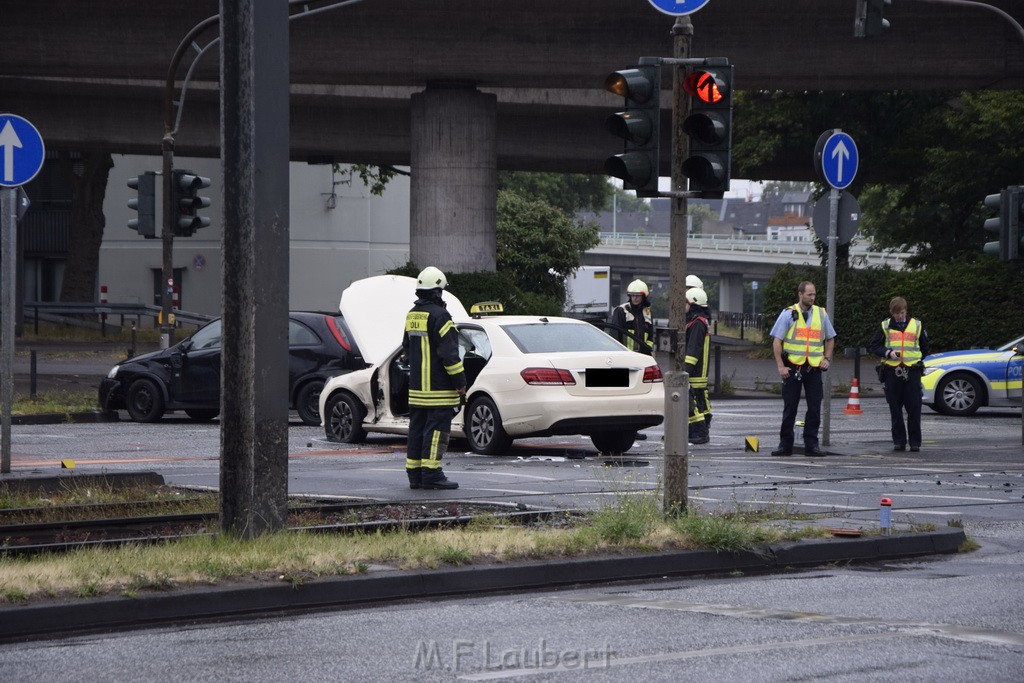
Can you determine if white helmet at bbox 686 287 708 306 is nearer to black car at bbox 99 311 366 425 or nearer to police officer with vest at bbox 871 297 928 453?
police officer with vest at bbox 871 297 928 453

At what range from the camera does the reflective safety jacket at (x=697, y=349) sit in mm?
17234

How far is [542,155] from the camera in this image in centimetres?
4084

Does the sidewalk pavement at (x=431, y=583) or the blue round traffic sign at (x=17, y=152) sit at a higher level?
the blue round traffic sign at (x=17, y=152)

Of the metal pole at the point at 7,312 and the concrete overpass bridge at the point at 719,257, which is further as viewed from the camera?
the concrete overpass bridge at the point at 719,257

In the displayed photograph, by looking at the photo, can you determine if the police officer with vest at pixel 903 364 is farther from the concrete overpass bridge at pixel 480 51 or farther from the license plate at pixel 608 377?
the concrete overpass bridge at pixel 480 51

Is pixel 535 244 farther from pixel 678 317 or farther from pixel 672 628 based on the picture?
pixel 672 628

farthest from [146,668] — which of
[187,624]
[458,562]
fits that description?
[458,562]

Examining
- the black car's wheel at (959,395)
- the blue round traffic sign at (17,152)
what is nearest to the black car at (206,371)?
the blue round traffic sign at (17,152)

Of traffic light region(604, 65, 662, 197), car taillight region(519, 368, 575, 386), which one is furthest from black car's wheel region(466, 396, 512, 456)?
Answer: traffic light region(604, 65, 662, 197)

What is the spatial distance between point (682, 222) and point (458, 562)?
2.83m

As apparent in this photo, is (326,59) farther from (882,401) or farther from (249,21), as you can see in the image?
(249,21)

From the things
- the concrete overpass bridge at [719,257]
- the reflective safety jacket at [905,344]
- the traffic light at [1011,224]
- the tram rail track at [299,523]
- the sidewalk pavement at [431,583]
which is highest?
the concrete overpass bridge at [719,257]

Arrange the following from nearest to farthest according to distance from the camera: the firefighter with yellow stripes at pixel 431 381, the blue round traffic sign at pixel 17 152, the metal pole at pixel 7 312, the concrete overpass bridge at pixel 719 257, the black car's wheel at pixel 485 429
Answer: the firefighter with yellow stripes at pixel 431 381, the metal pole at pixel 7 312, the blue round traffic sign at pixel 17 152, the black car's wheel at pixel 485 429, the concrete overpass bridge at pixel 719 257

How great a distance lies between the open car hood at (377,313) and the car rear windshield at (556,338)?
934mm
